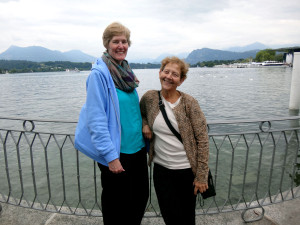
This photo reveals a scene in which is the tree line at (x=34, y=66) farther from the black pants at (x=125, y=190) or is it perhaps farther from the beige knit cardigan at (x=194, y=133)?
the beige knit cardigan at (x=194, y=133)

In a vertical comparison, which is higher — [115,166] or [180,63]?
[180,63]

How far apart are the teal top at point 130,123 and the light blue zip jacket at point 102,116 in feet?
0.29

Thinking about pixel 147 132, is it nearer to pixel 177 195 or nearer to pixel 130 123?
pixel 130 123

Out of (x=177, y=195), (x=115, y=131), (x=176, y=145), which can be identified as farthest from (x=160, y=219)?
(x=115, y=131)

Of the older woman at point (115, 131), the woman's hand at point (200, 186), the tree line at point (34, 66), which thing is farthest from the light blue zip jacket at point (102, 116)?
the tree line at point (34, 66)

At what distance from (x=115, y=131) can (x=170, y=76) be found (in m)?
0.74

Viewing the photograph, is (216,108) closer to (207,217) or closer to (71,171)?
(71,171)

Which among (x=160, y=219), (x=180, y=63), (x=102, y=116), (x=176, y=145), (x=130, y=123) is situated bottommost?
(x=160, y=219)

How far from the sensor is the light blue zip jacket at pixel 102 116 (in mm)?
1995

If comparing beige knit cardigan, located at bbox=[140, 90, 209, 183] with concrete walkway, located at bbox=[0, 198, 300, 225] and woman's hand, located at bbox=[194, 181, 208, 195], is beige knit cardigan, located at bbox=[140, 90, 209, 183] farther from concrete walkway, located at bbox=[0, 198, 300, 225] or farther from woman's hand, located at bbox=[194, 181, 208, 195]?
concrete walkway, located at bbox=[0, 198, 300, 225]

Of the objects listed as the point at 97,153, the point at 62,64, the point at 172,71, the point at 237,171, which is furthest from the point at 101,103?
the point at 62,64

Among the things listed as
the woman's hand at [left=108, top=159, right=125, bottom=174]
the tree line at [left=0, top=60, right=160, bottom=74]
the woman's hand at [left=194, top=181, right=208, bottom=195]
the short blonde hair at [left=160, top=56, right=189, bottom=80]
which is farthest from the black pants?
the tree line at [left=0, top=60, right=160, bottom=74]

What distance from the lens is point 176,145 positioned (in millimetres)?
2289

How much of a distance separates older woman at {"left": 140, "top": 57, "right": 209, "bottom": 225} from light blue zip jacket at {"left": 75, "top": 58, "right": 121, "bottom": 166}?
1.24ft
